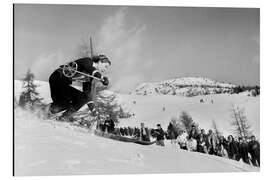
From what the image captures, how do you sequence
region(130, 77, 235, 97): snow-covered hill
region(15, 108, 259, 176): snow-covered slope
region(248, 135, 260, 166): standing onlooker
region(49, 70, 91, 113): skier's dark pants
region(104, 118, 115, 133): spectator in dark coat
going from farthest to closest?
region(248, 135, 260, 166): standing onlooker, region(130, 77, 235, 97): snow-covered hill, region(104, 118, 115, 133): spectator in dark coat, region(49, 70, 91, 113): skier's dark pants, region(15, 108, 259, 176): snow-covered slope

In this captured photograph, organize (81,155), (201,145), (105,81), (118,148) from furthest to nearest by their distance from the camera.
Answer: (201,145) < (105,81) < (118,148) < (81,155)

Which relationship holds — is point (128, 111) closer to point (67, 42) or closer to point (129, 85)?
point (129, 85)

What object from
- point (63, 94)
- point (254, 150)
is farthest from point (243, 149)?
point (63, 94)

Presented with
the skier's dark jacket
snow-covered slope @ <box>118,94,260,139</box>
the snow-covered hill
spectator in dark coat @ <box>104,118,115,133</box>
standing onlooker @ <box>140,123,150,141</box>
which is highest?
the skier's dark jacket

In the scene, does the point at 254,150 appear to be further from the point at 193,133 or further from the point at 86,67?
the point at 86,67

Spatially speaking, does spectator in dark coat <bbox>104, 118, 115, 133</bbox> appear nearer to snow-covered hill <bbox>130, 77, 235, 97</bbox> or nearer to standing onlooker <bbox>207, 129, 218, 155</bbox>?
snow-covered hill <bbox>130, 77, 235, 97</bbox>

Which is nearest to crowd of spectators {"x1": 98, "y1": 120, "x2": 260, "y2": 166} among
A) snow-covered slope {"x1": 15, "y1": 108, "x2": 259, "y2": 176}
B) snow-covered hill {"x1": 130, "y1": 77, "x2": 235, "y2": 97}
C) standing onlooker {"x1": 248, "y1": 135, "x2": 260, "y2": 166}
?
standing onlooker {"x1": 248, "y1": 135, "x2": 260, "y2": 166}
